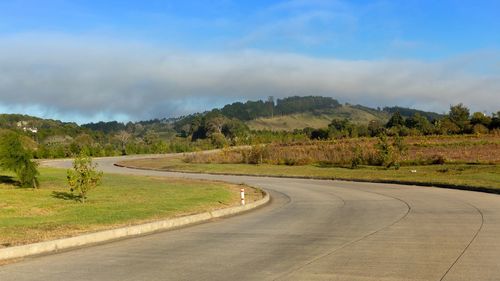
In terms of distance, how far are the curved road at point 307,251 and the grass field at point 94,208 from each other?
150 cm

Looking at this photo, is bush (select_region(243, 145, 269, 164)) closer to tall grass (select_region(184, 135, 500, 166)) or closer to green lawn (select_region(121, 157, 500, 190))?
tall grass (select_region(184, 135, 500, 166))

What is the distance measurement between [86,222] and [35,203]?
5933mm

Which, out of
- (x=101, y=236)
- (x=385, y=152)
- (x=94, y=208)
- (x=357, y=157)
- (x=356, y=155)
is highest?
(x=385, y=152)

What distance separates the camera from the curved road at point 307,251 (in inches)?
321

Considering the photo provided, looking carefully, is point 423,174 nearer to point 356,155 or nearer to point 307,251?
point 356,155

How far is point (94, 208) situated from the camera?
17.0 metres

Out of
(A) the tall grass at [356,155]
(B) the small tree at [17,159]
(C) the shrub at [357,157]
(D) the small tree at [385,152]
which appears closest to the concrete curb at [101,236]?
(B) the small tree at [17,159]

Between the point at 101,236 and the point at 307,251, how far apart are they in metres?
4.83

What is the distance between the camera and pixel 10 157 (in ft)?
88.0

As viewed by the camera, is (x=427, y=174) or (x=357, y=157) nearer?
(x=427, y=174)

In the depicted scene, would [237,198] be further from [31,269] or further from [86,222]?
[31,269]

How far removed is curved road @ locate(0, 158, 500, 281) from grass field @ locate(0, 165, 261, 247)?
4.92 feet

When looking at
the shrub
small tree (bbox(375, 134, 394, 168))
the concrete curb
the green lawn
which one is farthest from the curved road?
the shrub

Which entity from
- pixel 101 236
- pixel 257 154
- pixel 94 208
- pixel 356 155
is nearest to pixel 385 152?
pixel 356 155
